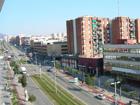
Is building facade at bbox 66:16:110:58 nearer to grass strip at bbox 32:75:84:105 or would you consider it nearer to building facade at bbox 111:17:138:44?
building facade at bbox 111:17:138:44

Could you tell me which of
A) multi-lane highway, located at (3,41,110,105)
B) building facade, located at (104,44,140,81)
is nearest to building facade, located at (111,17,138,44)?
building facade, located at (104,44,140,81)

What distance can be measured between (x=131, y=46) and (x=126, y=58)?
1.95m

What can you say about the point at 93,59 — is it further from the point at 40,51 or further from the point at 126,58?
the point at 40,51

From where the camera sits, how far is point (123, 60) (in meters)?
44.5

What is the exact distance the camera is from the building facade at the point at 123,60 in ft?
136

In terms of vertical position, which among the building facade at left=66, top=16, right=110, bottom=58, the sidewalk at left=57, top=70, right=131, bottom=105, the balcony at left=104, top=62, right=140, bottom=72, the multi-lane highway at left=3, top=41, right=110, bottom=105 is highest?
the building facade at left=66, top=16, right=110, bottom=58

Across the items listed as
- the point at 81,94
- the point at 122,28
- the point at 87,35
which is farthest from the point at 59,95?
the point at 122,28

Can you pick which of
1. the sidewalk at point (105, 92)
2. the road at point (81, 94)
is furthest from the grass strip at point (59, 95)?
the sidewalk at point (105, 92)

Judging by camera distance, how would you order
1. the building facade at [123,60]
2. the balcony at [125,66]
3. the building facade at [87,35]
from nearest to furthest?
the balcony at [125,66], the building facade at [123,60], the building facade at [87,35]

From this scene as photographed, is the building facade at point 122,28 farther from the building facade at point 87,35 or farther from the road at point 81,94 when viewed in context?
the road at point 81,94

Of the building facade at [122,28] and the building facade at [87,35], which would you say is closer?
the building facade at [122,28]

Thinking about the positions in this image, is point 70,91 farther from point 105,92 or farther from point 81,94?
point 105,92

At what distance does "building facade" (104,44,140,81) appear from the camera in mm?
41469

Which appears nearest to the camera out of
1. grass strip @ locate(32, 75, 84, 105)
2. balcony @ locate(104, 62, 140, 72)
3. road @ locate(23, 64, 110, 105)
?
grass strip @ locate(32, 75, 84, 105)
